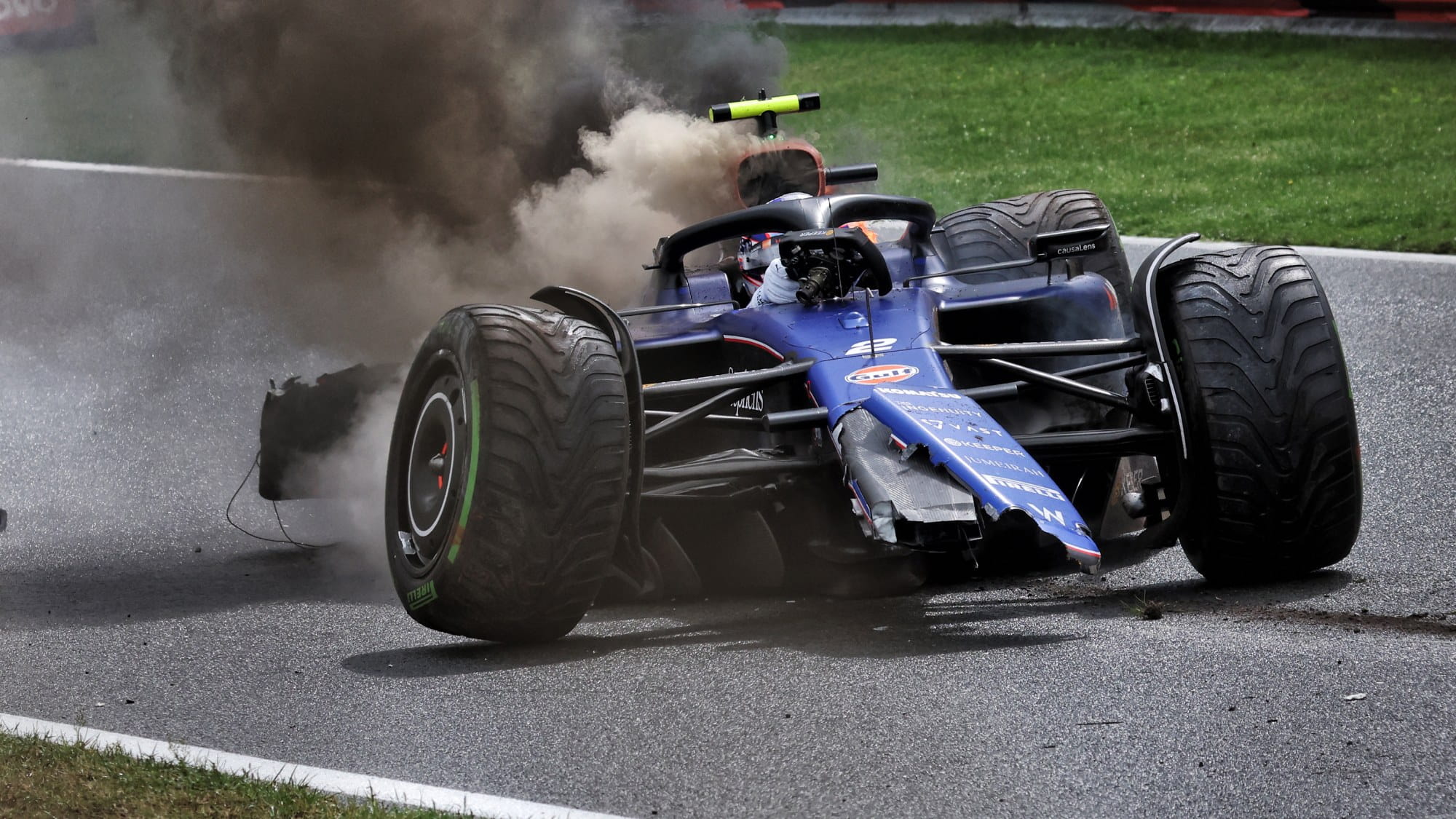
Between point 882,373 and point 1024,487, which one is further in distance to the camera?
point 882,373

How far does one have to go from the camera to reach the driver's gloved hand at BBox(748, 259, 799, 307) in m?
6.61

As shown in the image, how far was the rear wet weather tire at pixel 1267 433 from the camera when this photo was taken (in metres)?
5.74

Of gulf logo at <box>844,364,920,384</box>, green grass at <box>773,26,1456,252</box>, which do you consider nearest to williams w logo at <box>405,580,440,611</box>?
gulf logo at <box>844,364,920,384</box>

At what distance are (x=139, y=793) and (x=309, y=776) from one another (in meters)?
0.40

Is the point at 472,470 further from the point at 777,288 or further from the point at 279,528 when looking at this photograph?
the point at 279,528

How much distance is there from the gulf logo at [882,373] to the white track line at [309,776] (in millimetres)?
2096

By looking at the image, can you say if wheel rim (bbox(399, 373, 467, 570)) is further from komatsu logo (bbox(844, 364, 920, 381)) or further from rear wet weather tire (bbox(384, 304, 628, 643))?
komatsu logo (bbox(844, 364, 920, 381))

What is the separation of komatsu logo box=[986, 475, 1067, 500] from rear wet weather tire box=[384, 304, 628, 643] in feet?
3.53

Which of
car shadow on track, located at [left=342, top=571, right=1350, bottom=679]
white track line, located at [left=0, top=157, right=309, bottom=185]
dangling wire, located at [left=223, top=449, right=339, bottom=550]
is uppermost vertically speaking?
white track line, located at [left=0, top=157, right=309, bottom=185]

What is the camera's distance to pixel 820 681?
500 cm

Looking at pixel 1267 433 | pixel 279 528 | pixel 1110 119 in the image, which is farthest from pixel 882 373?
pixel 1110 119

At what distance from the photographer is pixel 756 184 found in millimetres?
9195

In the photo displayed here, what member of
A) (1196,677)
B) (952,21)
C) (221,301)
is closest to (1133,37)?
(952,21)

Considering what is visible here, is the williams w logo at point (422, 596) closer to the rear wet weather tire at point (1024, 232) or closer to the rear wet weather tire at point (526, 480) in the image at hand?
the rear wet weather tire at point (526, 480)
